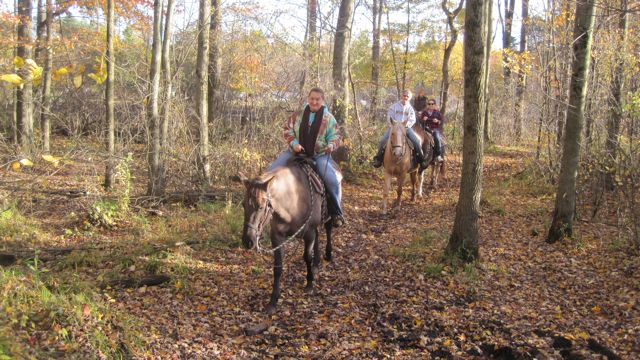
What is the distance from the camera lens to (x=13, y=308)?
13.7 feet

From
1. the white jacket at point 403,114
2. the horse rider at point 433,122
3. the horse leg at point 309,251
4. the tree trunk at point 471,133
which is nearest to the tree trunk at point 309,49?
the white jacket at point 403,114

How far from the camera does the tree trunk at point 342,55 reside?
13.5m

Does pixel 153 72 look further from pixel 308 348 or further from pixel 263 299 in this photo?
pixel 308 348

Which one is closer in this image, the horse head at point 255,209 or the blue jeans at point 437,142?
the horse head at point 255,209

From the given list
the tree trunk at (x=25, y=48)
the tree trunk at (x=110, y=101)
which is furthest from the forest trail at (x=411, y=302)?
the tree trunk at (x=25, y=48)

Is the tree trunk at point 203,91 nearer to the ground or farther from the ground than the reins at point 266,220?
farther from the ground

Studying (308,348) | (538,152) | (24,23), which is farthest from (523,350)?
(24,23)

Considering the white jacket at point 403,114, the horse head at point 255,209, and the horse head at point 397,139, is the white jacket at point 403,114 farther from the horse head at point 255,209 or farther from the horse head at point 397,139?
the horse head at point 255,209

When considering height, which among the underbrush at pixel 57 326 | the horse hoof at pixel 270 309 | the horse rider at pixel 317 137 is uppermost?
the horse rider at pixel 317 137

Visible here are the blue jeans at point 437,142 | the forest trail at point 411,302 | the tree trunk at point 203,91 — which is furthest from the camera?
the blue jeans at point 437,142

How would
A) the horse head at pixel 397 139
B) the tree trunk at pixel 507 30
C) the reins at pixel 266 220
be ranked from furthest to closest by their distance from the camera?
1. the tree trunk at pixel 507 30
2. the horse head at pixel 397 139
3. the reins at pixel 266 220

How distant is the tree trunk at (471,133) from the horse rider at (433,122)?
20.9 ft

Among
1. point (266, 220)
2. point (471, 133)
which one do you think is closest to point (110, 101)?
point (266, 220)

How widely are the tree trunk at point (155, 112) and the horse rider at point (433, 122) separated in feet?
25.2
